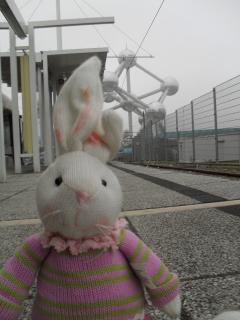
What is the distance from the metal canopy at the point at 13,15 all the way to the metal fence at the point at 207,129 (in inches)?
196

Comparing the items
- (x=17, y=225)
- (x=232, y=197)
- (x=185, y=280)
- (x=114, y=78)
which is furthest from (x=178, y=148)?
(x=114, y=78)

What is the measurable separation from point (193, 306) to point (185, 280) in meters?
0.21

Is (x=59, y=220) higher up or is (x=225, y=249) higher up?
(x=59, y=220)

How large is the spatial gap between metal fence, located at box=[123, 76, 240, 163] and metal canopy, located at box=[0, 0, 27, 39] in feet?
16.3

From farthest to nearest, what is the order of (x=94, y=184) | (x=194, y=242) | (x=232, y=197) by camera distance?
(x=232, y=197), (x=194, y=242), (x=94, y=184)

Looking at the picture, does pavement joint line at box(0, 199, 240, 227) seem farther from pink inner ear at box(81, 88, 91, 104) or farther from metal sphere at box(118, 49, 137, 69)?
metal sphere at box(118, 49, 137, 69)

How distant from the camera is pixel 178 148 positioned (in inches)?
587

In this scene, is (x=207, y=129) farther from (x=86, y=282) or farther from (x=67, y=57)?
(x=86, y=282)

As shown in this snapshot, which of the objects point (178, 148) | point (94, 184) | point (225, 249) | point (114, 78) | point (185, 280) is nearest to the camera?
point (94, 184)

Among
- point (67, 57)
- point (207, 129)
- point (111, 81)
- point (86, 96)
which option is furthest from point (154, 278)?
point (111, 81)

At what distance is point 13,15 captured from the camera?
9.01m

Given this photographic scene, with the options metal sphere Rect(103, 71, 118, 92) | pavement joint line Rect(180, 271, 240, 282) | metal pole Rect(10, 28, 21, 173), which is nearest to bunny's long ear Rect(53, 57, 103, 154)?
pavement joint line Rect(180, 271, 240, 282)

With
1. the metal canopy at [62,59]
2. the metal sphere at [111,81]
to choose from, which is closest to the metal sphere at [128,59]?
the metal sphere at [111,81]

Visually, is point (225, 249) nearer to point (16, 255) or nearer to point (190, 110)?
point (16, 255)
